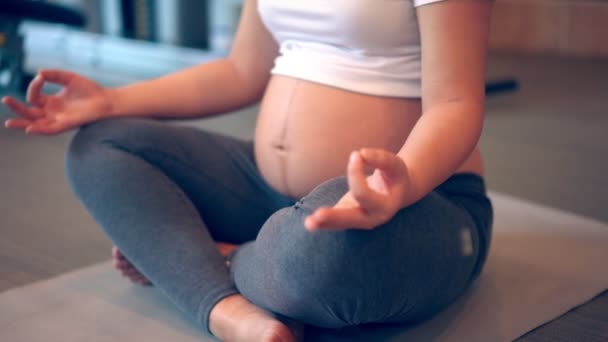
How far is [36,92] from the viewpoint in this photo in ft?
3.06

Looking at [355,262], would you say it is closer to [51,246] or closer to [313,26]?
[313,26]

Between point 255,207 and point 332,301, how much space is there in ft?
1.05

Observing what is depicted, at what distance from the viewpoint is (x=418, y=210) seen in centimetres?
75

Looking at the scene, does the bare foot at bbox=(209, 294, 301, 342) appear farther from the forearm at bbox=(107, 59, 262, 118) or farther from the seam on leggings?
the forearm at bbox=(107, 59, 262, 118)

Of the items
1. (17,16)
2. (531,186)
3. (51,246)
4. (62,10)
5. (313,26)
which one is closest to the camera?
(313,26)

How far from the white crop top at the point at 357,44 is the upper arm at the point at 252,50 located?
0.13 m

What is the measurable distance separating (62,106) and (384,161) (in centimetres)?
53

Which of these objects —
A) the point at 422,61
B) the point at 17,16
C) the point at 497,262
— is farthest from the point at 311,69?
the point at 17,16

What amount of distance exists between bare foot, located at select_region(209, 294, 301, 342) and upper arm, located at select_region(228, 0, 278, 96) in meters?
0.37

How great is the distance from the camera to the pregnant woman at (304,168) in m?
0.71

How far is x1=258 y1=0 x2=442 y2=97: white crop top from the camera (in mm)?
831

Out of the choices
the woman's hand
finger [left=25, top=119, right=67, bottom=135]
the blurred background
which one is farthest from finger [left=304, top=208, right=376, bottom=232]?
finger [left=25, top=119, right=67, bottom=135]

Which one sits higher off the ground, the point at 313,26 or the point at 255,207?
the point at 313,26

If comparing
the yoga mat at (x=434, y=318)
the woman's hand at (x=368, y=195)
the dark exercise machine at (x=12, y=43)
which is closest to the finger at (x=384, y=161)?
the woman's hand at (x=368, y=195)
